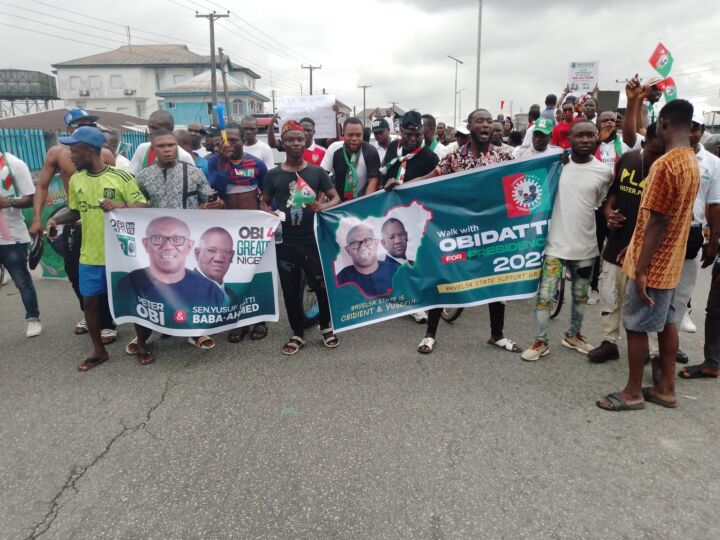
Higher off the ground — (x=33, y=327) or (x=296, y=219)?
(x=296, y=219)

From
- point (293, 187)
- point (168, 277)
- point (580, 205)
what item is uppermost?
point (293, 187)

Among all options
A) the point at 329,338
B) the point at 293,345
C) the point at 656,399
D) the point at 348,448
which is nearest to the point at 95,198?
the point at 293,345

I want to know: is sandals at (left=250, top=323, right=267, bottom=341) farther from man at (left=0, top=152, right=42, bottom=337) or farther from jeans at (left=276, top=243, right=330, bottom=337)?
man at (left=0, top=152, right=42, bottom=337)

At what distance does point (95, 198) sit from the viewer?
14.1ft

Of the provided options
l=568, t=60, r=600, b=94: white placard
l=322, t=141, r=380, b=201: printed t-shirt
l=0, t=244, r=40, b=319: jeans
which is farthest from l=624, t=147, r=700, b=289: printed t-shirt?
l=568, t=60, r=600, b=94: white placard

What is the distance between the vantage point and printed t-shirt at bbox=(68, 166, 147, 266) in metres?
4.27

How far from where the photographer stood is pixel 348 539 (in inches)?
91.9

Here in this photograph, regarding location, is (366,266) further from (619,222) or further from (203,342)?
(619,222)

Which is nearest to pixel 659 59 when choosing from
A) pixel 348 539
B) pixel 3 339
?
pixel 348 539

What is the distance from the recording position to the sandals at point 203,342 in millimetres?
4691

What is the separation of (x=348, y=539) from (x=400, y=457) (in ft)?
2.26

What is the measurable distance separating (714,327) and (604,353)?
0.84 meters

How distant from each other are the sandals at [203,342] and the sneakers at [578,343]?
3.36 m

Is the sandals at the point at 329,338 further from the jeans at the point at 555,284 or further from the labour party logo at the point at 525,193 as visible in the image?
the labour party logo at the point at 525,193
